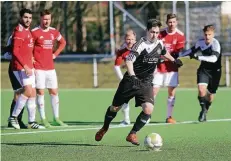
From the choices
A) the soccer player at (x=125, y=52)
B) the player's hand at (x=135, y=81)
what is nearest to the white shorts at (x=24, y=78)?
the soccer player at (x=125, y=52)

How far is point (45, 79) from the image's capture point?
42.0 feet

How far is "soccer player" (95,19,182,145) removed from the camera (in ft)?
33.0

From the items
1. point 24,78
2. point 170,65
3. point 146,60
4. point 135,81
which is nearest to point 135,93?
point 135,81

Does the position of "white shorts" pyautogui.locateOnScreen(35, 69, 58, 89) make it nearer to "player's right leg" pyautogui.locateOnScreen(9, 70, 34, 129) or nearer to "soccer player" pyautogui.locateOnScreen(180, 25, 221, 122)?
"player's right leg" pyautogui.locateOnScreen(9, 70, 34, 129)

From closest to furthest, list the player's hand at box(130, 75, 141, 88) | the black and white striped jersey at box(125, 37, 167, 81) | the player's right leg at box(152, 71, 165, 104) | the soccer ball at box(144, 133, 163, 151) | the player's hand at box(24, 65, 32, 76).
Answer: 1. the soccer ball at box(144, 133, 163, 151)
2. the player's hand at box(130, 75, 141, 88)
3. the black and white striped jersey at box(125, 37, 167, 81)
4. the player's hand at box(24, 65, 32, 76)
5. the player's right leg at box(152, 71, 165, 104)

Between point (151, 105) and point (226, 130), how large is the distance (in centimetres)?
191

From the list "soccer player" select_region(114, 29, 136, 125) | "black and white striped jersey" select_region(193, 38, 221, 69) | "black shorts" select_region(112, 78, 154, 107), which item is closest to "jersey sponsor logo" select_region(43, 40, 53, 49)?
"soccer player" select_region(114, 29, 136, 125)

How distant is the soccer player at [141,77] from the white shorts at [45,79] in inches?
102

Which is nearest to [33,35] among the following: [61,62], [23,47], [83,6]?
[23,47]

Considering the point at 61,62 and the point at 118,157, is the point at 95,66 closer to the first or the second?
the point at 61,62

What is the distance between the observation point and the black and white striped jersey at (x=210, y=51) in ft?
42.5

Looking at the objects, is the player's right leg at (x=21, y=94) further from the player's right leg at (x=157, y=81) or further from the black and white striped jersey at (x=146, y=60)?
the black and white striped jersey at (x=146, y=60)

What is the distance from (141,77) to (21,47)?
2.75 metres

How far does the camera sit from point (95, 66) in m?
23.0
